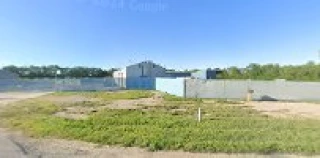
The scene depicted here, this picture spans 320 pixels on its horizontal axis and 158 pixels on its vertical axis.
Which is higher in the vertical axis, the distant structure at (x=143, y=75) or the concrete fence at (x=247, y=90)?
the distant structure at (x=143, y=75)

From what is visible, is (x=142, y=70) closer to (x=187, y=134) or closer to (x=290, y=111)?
(x=290, y=111)

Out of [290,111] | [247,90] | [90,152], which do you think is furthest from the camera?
[247,90]

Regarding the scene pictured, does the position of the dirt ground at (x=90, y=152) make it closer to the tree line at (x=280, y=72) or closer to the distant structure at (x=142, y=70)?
the tree line at (x=280, y=72)

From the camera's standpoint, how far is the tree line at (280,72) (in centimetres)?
4341

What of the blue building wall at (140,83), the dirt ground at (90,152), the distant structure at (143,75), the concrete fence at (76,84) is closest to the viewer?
the dirt ground at (90,152)

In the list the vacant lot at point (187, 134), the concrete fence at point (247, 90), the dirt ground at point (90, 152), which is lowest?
the dirt ground at point (90, 152)

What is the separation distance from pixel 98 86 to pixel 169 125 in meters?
42.3

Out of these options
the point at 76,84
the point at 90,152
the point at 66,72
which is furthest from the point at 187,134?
the point at 66,72

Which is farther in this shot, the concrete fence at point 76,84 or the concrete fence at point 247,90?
the concrete fence at point 76,84

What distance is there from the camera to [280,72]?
4756 cm

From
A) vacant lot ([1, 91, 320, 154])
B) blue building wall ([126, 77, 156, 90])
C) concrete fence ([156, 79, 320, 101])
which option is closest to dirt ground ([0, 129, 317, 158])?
vacant lot ([1, 91, 320, 154])

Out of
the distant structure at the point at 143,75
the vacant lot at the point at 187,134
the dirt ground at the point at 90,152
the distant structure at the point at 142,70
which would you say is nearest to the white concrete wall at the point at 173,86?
the distant structure at the point at 143,75

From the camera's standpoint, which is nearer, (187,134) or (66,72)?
(187,134)

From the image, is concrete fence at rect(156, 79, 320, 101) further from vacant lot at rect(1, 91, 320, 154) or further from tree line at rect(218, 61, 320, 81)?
vacant lot at rect(1, 91, 320, 154)
